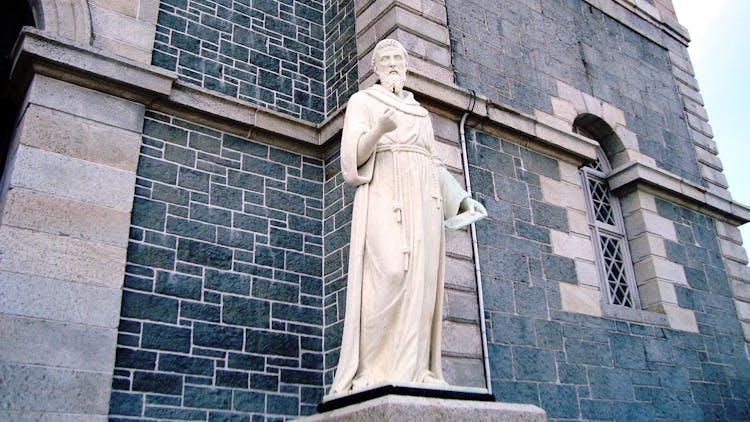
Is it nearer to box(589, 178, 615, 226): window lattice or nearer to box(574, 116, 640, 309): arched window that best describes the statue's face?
box(574, 116, 640, 309): arched window

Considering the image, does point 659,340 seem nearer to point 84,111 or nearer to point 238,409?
point 238,409

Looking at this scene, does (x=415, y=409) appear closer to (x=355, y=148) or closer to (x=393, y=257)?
(x=393, y=257)

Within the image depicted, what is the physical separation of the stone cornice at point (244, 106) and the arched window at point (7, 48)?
0.90ft

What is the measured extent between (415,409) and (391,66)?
7.90ft

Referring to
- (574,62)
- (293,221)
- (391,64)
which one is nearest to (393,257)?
(391,64)

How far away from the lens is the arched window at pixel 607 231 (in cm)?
831

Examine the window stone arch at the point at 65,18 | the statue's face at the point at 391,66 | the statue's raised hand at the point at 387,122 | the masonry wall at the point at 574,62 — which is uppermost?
the masonry wall at the point at 574,62

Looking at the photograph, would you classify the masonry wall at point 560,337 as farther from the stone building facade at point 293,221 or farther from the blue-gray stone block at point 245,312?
the blue-gray stone block at point 245,312

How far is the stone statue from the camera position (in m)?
4.27

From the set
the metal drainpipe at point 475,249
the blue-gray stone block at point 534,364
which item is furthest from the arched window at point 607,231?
the metal drainpipe at point 475,249

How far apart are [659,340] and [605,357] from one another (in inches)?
42.0

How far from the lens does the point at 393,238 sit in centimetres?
439

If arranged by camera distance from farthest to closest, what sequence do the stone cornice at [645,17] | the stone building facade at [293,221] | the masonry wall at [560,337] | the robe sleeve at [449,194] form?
the stone cornice at [645,17] → the masonry wall at [560,337] → the stone building facade at [293,221] → the robe sleeve at [449,194]

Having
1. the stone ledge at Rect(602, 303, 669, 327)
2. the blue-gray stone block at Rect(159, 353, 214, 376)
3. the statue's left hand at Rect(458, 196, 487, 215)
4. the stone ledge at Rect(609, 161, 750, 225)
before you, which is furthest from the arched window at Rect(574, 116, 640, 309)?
the blue-gray stone block at Rect(159, 353, 214, 376)
